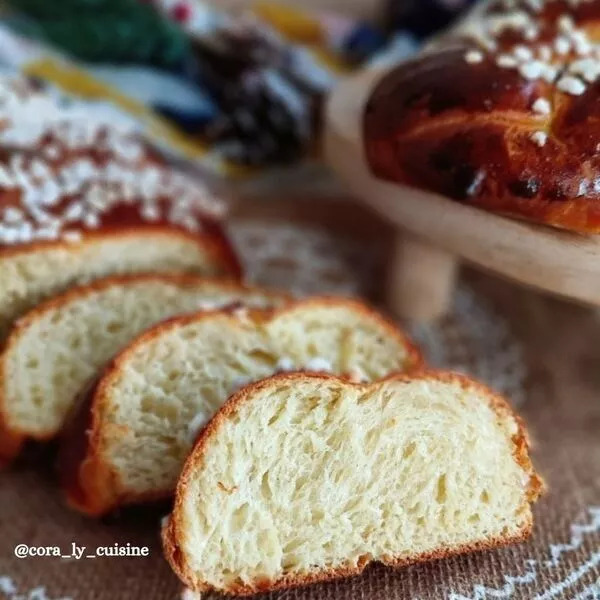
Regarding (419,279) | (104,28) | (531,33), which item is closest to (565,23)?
(531,33)

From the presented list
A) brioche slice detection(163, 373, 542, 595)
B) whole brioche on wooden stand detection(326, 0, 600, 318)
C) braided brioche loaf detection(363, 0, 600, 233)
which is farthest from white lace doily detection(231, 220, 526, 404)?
brioche slice detection(163, 373, 542, 595)

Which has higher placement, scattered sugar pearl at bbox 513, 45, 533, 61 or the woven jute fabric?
scattered sugar pearl at bbox 513, 45, 533, 61

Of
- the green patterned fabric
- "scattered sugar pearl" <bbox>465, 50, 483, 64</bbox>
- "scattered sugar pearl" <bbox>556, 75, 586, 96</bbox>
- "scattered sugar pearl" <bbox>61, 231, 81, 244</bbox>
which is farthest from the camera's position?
the green patterned fabric

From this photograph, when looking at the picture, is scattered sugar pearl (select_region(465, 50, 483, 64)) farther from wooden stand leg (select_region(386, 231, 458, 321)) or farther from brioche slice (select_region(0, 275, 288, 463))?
brioche slice (select_region(0, 275, 288, 463))

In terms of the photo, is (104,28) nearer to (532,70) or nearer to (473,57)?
(473,57)

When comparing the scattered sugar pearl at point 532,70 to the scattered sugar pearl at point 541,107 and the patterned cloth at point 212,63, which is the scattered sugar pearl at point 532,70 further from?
the patterned cloth at point 212,63

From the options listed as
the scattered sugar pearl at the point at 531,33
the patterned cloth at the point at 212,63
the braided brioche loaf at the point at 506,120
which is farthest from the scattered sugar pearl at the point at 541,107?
the patterned cloth at the point at 212,63
